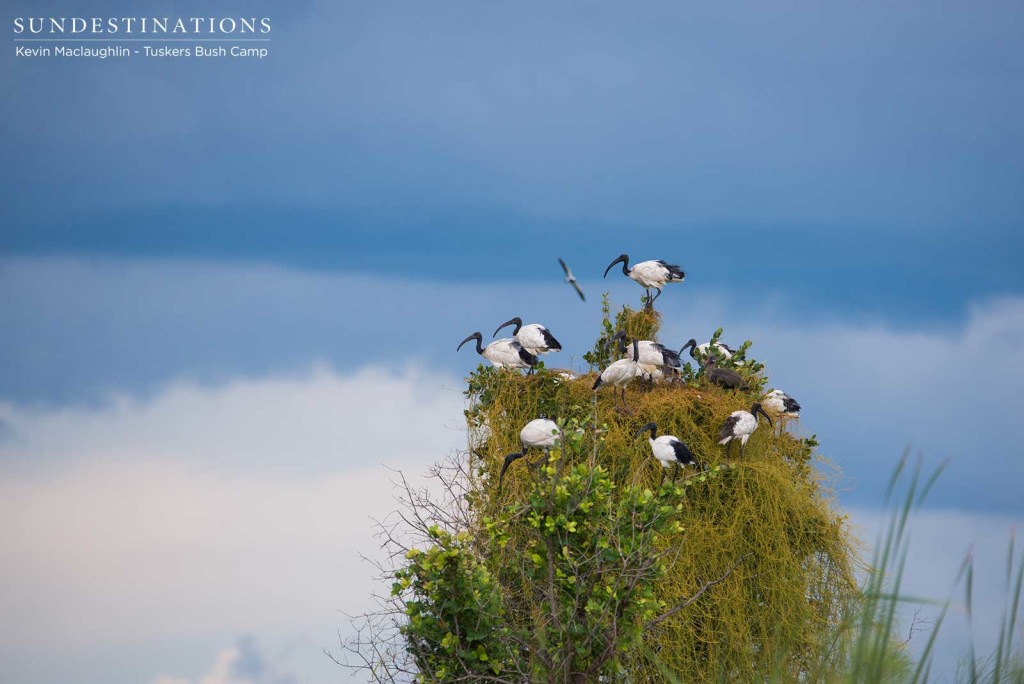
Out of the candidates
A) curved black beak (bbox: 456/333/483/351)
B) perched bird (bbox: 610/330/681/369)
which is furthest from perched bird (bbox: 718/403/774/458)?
curved black beak (bbox: 456/333/483/351)

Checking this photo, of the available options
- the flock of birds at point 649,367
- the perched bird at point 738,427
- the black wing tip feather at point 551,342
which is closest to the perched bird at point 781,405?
the flock of birds at point 649,367

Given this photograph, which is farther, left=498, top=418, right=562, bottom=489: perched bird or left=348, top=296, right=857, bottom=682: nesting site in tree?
left=498, top=418, right=562, bottom=489: perched bird

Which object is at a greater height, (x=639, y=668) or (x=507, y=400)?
(x=507, y=400)

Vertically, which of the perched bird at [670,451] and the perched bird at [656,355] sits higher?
the perched bird at [656,355]

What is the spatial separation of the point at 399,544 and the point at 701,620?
298cm

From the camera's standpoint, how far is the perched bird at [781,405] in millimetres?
10117

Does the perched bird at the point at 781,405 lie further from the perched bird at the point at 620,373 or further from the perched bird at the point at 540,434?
the perched bird at the point at 540,434

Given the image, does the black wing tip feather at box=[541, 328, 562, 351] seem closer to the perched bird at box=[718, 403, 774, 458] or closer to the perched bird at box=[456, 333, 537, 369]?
the perched bird at box=[456, 333, 537, 369]

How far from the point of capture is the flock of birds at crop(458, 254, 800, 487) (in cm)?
912

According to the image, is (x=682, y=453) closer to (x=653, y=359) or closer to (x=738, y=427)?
(x=738, y=427)

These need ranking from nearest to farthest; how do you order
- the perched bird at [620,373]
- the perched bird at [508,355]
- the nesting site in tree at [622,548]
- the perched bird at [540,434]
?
the nesting site in tree at [622,548] < the perched bird at [540,434] < the perched bird at [620,373] < the perched bird at [508,355]

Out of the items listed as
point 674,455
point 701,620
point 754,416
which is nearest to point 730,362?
point 754,416

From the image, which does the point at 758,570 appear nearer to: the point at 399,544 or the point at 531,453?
the point at 531,453

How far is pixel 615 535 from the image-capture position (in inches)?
289
